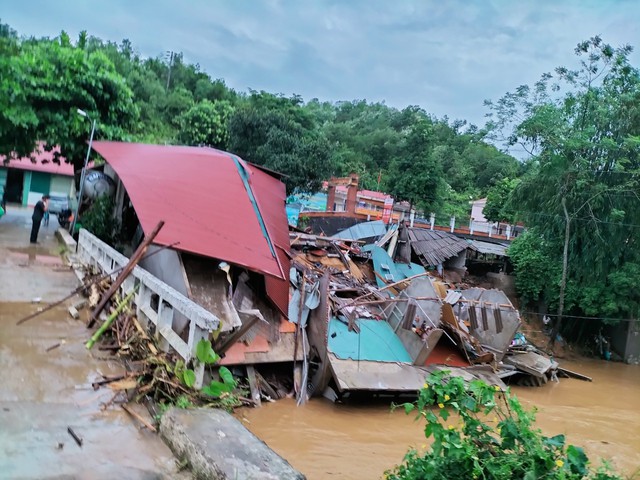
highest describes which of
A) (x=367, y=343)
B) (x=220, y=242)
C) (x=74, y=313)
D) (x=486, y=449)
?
(x=220, y=242)

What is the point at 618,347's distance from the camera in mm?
19125

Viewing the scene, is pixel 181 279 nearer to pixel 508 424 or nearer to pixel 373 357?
pixel 373 357

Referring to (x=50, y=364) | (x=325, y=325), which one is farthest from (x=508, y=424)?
(x=325, y=325)

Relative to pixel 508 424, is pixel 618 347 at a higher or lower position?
lower

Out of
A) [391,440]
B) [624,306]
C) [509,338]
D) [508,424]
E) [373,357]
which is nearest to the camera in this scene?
[508,424]

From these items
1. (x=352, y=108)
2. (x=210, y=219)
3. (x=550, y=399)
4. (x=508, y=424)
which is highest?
(x=352, y=108)

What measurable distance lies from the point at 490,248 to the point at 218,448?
21980 millimetres

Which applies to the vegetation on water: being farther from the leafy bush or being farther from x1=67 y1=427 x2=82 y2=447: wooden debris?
x1=67 y1=427 x2=82 y2=447: wooden debris

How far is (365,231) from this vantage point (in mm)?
20391

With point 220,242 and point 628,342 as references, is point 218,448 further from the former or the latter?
point 628,342

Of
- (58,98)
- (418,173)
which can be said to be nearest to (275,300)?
(58,98)

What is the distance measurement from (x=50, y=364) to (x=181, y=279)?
85.6 inches

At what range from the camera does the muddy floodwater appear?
19.9 feet

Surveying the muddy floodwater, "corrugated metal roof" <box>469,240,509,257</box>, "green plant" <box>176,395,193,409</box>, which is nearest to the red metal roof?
the muddy floodwater
